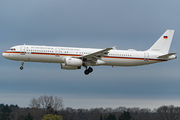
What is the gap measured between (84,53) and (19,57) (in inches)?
521

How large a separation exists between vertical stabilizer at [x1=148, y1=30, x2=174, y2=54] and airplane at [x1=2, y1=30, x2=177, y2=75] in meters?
0.58

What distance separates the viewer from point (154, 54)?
214ft

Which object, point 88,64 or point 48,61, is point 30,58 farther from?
point 88,64

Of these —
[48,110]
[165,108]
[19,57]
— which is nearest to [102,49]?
[19,57]

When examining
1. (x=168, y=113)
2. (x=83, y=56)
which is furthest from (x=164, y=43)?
(x=168, y=113)

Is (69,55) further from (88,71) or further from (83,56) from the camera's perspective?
(88,71)

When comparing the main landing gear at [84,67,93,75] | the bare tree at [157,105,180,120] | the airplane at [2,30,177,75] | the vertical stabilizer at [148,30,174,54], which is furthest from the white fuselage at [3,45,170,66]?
the bare tree at [157,105,180,120]

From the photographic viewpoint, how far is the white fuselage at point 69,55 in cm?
5766

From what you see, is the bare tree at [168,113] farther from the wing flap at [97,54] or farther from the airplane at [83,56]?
the wing flap at [97,54]

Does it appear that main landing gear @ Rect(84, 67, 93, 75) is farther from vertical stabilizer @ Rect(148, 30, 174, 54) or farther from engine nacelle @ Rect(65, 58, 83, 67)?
vertical stabilizer @ Rect(148, 30, 174, 54)

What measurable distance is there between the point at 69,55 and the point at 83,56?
9.51 ft

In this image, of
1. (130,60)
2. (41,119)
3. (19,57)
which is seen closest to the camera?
(19,57)

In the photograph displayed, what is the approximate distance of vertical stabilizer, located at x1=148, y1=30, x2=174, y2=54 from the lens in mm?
68250

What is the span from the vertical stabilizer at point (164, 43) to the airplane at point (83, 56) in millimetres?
582
